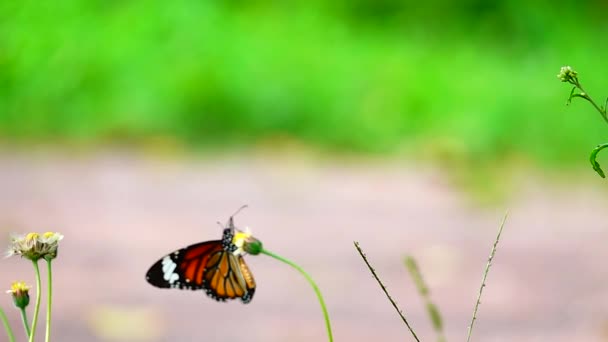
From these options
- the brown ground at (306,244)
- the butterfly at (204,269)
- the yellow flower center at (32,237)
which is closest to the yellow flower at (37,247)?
the yellow flower center at (32,237)

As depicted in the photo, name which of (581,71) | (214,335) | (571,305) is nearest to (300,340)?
(214,335)

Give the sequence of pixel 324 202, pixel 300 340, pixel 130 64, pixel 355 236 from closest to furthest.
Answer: pixel 300 340
pixel 355 236
pixel 324 202
pixel 130 64

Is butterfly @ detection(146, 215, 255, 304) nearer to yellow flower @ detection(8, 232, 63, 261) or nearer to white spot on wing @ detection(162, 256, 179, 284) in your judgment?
white spot on wing @ detection(162, 256, 179, 284)

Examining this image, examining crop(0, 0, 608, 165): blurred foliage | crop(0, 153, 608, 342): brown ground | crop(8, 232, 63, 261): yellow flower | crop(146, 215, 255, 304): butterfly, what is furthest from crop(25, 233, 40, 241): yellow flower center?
crop(0, 0, 608, 165): blurred foliage

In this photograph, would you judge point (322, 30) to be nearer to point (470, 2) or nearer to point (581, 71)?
point (470, 2)

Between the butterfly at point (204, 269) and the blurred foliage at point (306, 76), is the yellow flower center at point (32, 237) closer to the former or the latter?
the butterfly at point (204, 269)

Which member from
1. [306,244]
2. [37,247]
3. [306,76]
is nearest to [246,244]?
[37,247]

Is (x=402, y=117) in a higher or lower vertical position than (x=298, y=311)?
higher
